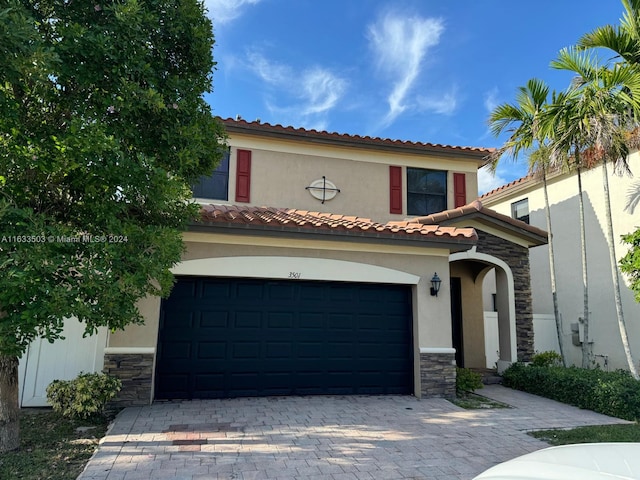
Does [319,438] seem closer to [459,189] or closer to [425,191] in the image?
[425,191]

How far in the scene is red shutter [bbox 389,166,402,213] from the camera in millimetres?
12453

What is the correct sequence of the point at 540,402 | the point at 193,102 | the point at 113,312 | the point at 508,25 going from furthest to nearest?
the point at 508,25
the point at 540,402
the point at 193,102
the point at 113,312

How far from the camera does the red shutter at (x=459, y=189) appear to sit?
41.9ft

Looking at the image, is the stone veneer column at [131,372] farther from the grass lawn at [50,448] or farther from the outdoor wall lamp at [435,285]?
the outdoor wall lamp at [435,285]

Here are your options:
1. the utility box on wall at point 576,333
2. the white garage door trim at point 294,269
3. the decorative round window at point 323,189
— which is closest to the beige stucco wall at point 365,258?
the white garage door trim at point 294,269

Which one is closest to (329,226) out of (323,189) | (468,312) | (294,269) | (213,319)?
(294,269)

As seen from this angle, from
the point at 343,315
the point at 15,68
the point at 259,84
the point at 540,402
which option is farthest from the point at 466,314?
the point at 15,68

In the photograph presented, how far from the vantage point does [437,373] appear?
9.18 meters

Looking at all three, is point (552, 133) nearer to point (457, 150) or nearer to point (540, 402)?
point (457, 150)

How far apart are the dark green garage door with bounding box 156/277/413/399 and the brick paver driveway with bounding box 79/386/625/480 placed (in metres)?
0.43

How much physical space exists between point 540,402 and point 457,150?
7.08 m

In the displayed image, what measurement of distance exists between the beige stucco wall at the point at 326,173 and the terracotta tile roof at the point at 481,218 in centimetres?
126

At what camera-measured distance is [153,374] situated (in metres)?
7.98

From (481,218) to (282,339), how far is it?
21.2ft
